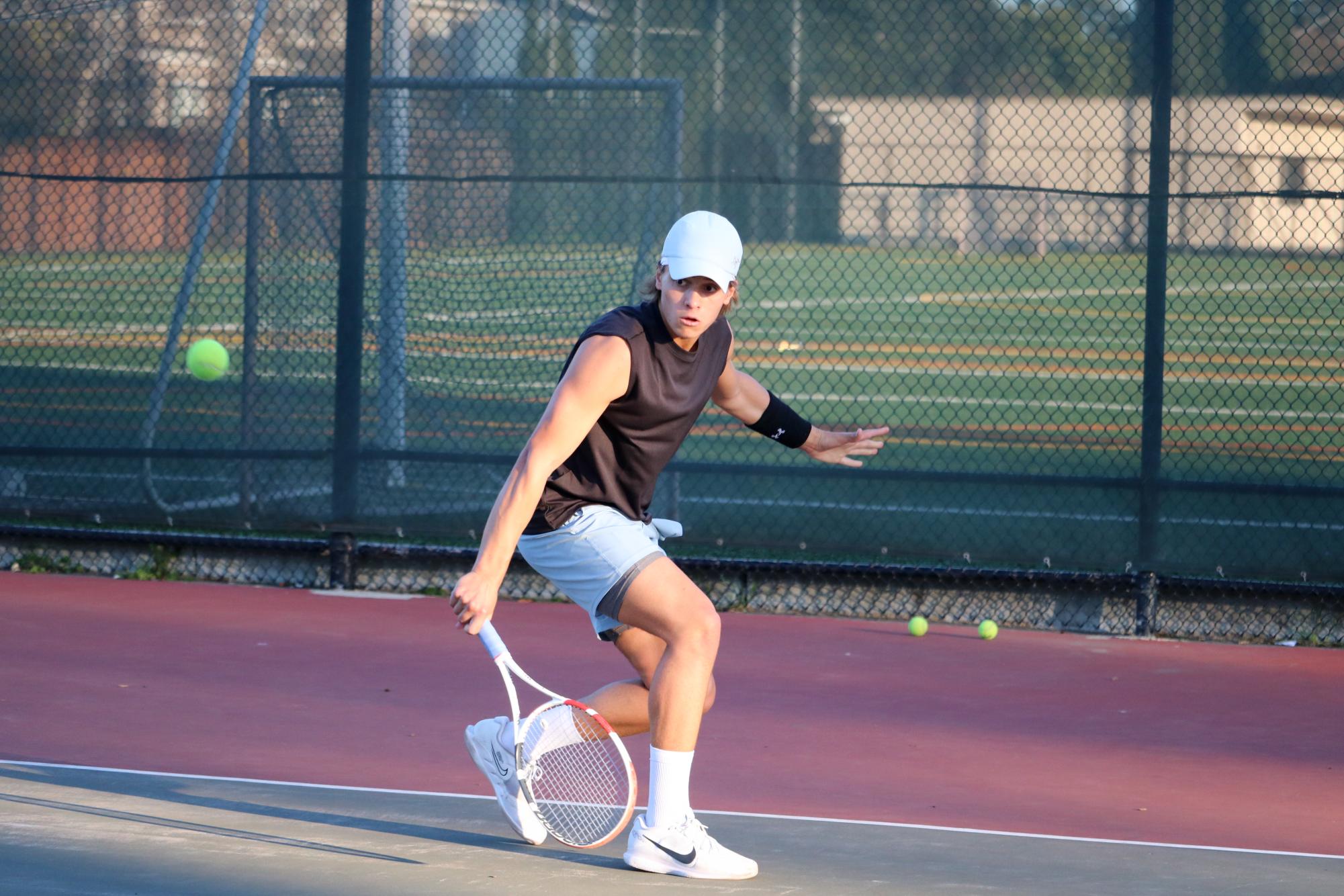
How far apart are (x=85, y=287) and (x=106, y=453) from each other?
112 cm

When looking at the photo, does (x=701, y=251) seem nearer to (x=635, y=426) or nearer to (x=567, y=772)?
(x=635, y=426)

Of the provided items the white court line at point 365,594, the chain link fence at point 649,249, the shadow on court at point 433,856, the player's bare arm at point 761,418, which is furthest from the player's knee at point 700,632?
the white court line at point 365,594

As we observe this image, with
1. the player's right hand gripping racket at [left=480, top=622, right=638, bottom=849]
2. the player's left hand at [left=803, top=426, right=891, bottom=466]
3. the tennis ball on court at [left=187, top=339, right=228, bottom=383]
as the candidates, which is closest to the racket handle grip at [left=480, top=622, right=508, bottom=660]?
the player's right hand gripping racket at [left=480, top=622, right=638, bottom=849]

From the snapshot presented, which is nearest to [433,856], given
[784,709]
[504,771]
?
[504,771]

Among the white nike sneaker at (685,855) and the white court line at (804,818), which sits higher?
the white court line at (804,818)

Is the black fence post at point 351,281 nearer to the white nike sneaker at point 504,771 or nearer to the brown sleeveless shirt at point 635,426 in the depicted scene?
the white nike sneaker at point 504,771

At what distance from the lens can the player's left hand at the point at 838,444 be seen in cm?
486

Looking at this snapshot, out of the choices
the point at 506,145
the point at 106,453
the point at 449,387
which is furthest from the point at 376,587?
the point at 506,145

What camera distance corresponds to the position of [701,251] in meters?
3.95

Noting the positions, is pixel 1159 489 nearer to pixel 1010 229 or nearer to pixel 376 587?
pixel 1010 229

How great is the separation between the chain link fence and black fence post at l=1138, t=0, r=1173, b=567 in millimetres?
14

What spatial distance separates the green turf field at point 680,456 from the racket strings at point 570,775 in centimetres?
327

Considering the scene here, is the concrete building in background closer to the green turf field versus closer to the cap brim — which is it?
the green turf field

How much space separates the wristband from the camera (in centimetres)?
479
